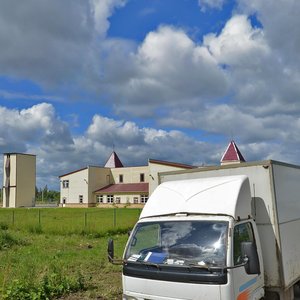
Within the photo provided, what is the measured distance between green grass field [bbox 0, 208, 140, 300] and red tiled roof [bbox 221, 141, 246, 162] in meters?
47.4

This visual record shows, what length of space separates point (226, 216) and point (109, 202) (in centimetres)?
7320

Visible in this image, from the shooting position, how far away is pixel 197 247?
19.5 feet

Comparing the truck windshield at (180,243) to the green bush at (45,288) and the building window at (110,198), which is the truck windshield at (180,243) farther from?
the building window at (110,198)

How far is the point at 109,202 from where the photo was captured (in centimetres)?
7831

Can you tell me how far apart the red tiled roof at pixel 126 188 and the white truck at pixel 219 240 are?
65.0 m

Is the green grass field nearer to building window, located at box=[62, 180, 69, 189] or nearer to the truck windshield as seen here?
the truck windshield

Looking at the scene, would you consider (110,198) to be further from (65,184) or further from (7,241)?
(7,241)

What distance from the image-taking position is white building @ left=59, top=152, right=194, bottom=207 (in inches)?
2980

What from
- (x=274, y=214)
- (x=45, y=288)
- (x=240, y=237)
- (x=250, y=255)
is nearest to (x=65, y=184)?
(x=45, y=288)

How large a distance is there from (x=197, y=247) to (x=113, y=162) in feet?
279

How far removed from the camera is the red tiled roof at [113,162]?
90.3 metres

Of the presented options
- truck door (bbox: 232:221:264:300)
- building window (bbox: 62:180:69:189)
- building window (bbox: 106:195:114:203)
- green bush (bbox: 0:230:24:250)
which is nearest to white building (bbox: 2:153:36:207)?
building window (bbox: 62:180:69:189)

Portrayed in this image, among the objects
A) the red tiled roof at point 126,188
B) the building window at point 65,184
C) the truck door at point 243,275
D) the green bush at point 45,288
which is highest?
the building window at point 65,184

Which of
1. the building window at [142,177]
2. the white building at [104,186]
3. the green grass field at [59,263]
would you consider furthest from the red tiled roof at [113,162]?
the green grass field at [59,263]
